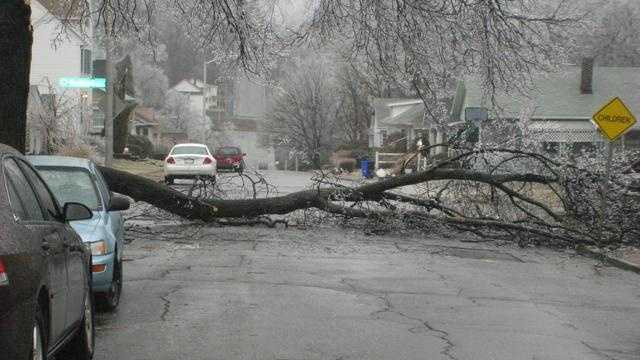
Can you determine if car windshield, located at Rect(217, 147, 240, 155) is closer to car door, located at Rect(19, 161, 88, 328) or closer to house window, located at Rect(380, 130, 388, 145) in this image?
house window, located at Rect(380, 130, 388, 145)

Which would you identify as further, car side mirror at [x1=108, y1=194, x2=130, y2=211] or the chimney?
the chimney

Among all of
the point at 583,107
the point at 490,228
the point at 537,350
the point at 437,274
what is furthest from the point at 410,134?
the point at 537,350

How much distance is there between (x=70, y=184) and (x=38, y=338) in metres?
5.72

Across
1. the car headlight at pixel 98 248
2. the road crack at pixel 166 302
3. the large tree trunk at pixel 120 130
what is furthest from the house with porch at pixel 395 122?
the car headlight at pixel 98 248

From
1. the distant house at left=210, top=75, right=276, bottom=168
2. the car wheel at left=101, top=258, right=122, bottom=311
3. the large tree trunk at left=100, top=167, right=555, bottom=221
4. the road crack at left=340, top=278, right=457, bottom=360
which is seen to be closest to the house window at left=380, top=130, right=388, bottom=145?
the distant house at left=210, top=75, right=276, bottom=168

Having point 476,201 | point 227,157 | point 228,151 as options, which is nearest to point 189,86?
point 228,151

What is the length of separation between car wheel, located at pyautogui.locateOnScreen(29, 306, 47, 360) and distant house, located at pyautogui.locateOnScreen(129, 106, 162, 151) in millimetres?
75886

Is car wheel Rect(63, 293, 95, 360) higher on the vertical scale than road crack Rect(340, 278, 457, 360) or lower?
higher

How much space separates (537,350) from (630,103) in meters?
46.4

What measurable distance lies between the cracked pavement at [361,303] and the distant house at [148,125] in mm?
66170

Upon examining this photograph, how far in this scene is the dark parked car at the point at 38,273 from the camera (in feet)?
15.3

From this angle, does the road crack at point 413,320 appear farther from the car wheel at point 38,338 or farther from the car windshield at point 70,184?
the car wheel at point 38,338

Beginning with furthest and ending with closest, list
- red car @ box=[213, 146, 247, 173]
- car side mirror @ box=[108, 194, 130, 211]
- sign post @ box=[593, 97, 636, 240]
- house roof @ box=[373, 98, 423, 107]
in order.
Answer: house roof @ box=[373, 98, 423, 107] → red car @ box=[213, 146, 247, 173] → sign post @ box=[593, 97, 636, 240] → car side mirror @ box=[108, 194, 130, 211]

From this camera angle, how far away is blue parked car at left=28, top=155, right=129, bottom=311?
9.21 meters
